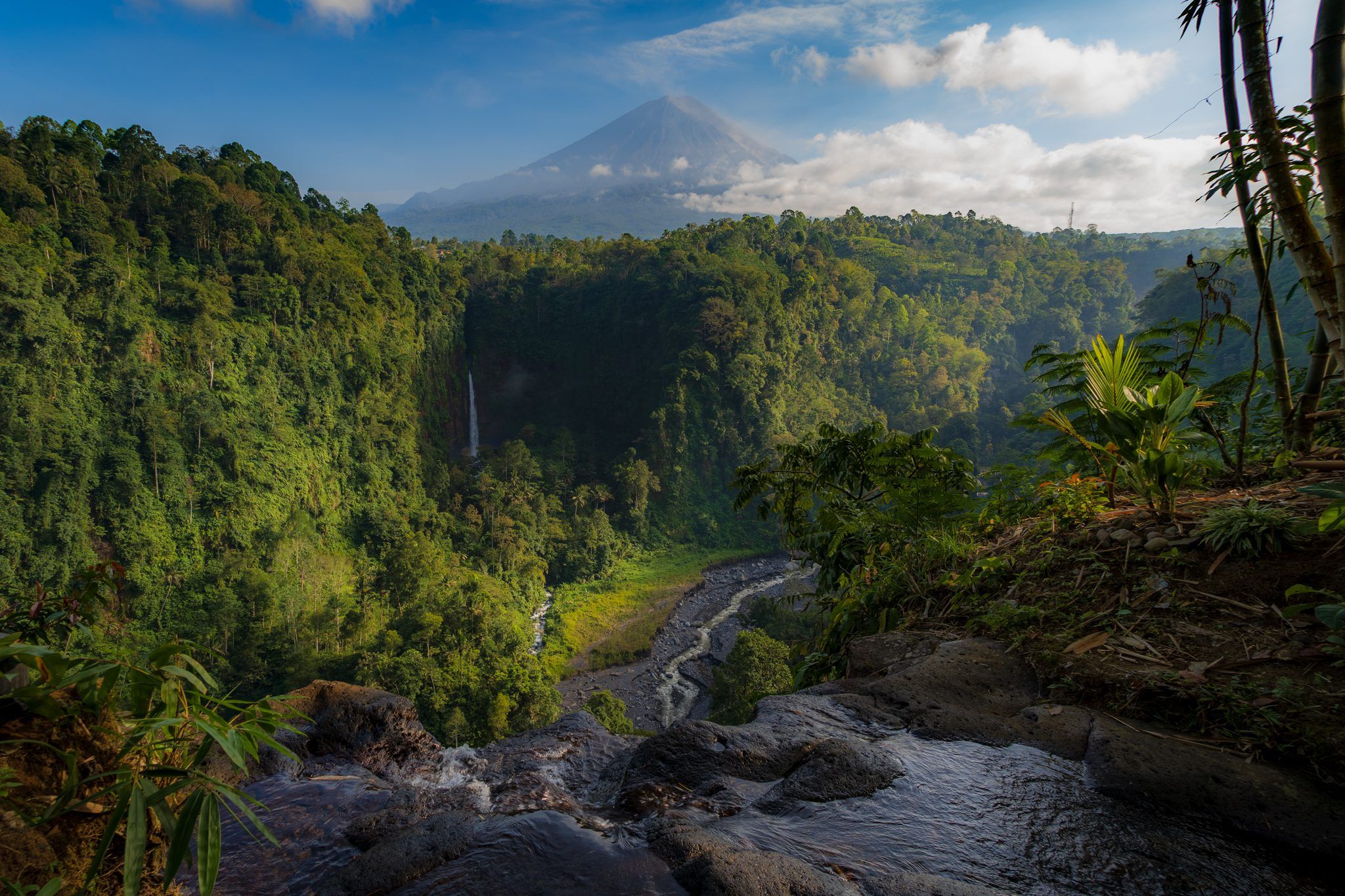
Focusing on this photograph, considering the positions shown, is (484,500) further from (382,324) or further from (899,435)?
(899,435)

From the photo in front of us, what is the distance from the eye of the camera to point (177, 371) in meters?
20.8

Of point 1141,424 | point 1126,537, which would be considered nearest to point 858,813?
point 1126,537

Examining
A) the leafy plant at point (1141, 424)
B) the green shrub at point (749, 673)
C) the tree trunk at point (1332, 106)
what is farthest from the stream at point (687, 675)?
the tree trunk at point (1332, 106)

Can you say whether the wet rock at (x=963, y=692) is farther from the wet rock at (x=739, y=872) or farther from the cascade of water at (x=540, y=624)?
the cascade of water at (x=540, y=624)

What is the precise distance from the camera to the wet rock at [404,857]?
1718 millimetres

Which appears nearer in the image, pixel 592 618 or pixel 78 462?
pixel 78 462

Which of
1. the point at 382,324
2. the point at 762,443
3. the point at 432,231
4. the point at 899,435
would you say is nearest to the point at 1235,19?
the point at 899,435

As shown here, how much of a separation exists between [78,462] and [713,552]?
2519 centimetres

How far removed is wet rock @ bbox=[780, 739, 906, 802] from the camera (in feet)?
6.70

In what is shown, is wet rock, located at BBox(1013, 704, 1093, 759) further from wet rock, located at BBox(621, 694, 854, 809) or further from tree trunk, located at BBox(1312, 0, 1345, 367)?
tree trunk, located at BBox(1312, 0, 1345, 367)

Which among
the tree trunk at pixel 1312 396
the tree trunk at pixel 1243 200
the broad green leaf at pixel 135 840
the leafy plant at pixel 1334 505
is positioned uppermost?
the tree trunk at pixel 1243 200

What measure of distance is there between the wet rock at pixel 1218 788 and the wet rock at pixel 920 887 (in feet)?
2.13

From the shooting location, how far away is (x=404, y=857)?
181 centimetres

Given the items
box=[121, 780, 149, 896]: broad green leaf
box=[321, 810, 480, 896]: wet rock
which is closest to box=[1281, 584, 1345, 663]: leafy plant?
box=[321, 810, 480, 896]: wet rock
